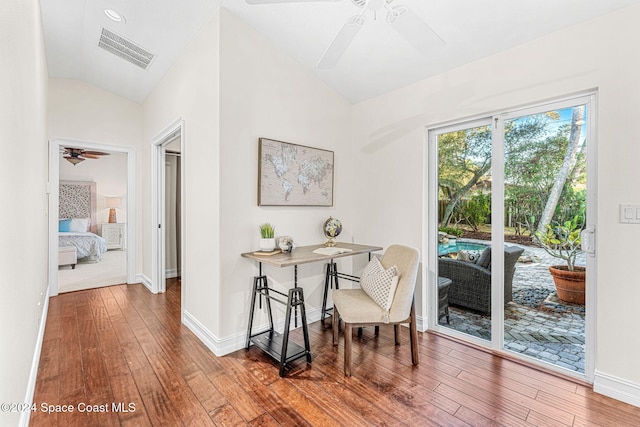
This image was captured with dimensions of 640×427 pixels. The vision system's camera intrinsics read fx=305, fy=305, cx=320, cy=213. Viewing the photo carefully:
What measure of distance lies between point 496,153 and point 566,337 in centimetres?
146

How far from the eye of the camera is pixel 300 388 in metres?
1.99

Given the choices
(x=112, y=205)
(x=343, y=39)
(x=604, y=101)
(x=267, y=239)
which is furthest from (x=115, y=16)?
(x=112, y=205)

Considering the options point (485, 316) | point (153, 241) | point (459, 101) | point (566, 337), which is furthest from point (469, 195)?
point (153, 241)

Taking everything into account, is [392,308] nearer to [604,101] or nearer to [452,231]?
[452,231]

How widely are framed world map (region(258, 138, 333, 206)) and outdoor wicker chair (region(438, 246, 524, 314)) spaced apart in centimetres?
136

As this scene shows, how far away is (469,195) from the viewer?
8.81 feet

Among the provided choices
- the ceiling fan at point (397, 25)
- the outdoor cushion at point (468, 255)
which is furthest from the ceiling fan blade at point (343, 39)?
the outdoor cushion at point (468, 255)

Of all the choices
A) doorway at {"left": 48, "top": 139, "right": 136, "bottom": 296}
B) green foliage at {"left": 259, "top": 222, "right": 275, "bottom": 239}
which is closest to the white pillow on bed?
doorway at {"left": 48, "top": 139, "right": 136, "bottom": 296}

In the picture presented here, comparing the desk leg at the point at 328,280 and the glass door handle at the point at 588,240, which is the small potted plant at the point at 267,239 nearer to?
the desk leg at the point at 328,280

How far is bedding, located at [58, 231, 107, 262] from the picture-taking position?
579cm

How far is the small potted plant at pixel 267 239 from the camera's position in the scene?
2.55 metres

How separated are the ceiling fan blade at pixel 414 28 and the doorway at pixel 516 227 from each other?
1.07 meters

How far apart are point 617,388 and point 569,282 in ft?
2.16

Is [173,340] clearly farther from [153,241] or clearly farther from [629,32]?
[629,32]
